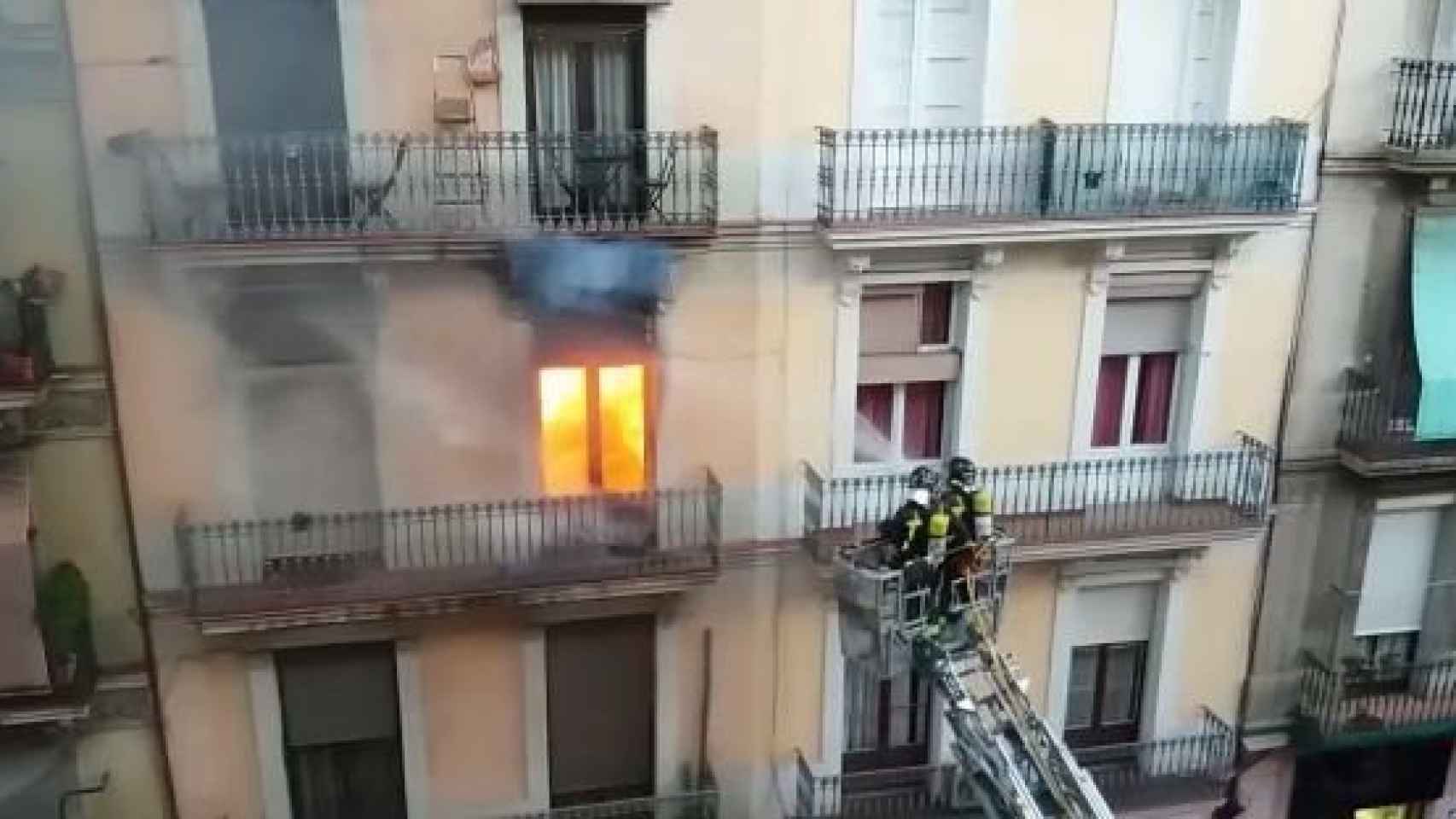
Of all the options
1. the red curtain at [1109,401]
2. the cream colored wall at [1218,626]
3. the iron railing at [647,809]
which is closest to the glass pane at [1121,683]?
the cream colored wall at [1218,626]

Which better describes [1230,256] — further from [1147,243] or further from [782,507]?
[782,507]

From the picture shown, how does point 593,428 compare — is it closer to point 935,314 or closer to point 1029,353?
point 935,314

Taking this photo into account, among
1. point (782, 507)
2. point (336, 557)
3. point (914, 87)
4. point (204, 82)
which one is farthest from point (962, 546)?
point (204, 82)

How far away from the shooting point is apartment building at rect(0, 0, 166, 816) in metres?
7.66

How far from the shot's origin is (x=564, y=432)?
356 inches

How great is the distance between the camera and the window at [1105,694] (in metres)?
10.4

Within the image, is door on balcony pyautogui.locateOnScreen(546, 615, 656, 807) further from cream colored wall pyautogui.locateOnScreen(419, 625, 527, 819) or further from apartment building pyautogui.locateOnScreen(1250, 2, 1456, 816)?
apartment building pyautogui.locateOnScreen(1250, 2, 1456, 816)

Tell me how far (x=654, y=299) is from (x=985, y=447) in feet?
8.37

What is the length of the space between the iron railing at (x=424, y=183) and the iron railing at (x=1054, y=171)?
3.13 feet

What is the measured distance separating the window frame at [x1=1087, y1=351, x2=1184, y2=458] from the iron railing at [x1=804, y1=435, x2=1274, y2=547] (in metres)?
0.12

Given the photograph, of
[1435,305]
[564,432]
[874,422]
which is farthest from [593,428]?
[1435,305]

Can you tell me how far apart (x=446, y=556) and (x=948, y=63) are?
14.3ft

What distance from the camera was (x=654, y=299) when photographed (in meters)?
8.61

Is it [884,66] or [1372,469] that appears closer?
[884,66]
